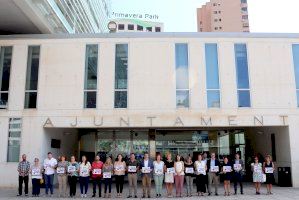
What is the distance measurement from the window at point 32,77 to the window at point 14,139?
Result: 3.05 feet

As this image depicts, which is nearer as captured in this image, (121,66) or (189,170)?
(189,170)

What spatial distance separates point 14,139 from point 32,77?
3118 mm

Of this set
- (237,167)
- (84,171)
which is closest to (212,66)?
(237,167)

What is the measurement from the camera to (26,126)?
17.7 meters

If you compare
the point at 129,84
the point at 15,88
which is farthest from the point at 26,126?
the point at 129,84

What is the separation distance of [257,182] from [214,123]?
144 inches

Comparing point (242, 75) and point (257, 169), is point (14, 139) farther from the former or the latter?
point (242, 75)

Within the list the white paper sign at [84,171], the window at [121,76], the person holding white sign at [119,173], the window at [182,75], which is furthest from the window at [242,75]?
the white paper sign at [84,171]

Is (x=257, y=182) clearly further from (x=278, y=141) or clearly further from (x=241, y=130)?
(x=241, y=130)

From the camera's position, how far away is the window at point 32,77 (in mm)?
18062

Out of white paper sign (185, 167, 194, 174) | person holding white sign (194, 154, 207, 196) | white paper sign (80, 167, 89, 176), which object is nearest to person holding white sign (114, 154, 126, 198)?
white paper sign (80, 167, 89, 176)

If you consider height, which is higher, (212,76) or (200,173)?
(212,76)

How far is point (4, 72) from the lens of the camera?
731 inches

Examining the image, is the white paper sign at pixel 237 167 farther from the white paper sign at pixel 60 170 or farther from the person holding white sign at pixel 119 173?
the white paper sign at pixel 60 170
